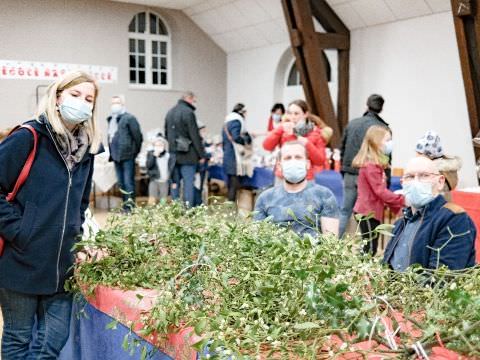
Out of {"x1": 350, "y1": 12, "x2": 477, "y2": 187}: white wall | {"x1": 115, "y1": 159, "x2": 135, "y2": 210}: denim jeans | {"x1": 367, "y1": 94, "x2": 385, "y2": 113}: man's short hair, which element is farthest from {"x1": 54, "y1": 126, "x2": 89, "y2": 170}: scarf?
{"x1": 350, "y1": 12, "x2": 477, "y2": 187}: white wall

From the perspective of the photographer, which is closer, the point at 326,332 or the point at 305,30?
the point at 326,332

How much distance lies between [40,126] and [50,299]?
0.60 m

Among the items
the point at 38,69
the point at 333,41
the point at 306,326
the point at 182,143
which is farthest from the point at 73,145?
the point at 38,69

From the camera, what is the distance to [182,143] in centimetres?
701

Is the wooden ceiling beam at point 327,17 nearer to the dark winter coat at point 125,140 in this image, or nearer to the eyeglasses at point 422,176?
the dark winter coat at point 125,140

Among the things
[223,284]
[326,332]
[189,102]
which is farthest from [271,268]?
[189,102]

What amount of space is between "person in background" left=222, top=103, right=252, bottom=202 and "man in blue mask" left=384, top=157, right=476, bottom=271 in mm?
5094

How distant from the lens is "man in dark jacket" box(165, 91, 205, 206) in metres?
7.01

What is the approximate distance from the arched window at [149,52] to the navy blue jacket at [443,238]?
8656 millimetres

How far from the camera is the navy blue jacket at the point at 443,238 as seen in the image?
2.22 m

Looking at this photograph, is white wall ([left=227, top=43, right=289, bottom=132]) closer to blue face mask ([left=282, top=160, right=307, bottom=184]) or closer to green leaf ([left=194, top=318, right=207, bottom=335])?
blue face mask ([left=282, top=160, right=307, bottom=184])

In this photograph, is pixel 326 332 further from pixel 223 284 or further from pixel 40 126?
pixel 40 126

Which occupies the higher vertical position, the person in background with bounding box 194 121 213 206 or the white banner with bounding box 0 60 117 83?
the white banner with bounding box 0 60 117 83

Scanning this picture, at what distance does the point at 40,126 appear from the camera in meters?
2.08
